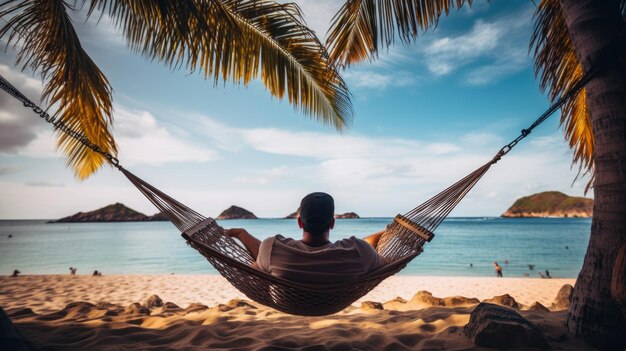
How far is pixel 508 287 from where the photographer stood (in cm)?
669

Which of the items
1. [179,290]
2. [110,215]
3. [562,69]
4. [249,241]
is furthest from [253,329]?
[110,215]

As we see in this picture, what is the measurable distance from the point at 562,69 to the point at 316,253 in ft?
8.63

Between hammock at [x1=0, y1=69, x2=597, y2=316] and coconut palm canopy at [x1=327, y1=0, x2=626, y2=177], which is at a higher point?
coconut palm canopy at [x1=327, y1=0, x2=626, y2=177]

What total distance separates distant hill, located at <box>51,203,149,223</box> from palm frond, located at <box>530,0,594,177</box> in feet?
236

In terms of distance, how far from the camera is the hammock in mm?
1353

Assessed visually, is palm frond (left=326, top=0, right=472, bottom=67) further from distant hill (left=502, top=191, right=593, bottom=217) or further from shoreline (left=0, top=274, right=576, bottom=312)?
distant hill (left=502, top=191, right=593, bottom=217)

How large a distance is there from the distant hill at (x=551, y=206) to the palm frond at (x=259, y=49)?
68114 millimetres

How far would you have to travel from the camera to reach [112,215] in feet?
203

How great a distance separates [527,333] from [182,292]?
18.9ft

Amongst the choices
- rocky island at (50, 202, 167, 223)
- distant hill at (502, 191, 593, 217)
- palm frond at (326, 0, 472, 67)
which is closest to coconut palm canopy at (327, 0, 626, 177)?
palm frond at (326, 0, 472, 67)

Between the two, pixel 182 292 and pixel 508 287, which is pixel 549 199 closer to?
pixel 508 287

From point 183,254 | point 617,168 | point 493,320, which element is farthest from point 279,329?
point 183,254

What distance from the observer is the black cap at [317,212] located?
130cm

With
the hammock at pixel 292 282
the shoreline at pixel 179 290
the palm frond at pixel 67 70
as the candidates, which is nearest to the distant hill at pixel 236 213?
the shoreline at pixel 179 290
